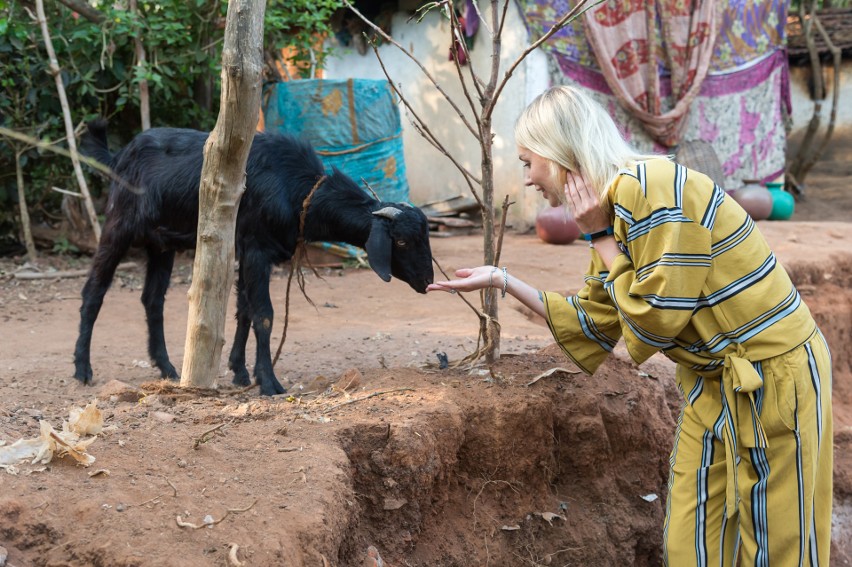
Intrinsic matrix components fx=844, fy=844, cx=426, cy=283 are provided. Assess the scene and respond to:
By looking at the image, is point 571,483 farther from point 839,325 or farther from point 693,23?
point 693,23

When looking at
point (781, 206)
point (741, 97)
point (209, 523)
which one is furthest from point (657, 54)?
point (209, 523)

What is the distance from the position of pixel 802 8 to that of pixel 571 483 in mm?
12767

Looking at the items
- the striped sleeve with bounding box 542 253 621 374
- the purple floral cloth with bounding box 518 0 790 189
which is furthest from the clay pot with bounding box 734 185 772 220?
the striped sleeve with bounding box 542 253 621 374

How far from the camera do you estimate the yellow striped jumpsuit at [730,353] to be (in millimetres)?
2248

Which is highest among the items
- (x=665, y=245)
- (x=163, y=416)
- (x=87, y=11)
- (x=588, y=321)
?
(x=87, y=11)

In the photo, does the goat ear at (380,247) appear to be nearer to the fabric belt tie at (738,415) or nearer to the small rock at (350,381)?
the small rock at (350,381)

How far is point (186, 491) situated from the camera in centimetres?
229

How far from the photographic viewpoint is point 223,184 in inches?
125

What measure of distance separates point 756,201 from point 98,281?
30.3 ft

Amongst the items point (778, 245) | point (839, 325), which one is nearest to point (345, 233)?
point (839, 325)

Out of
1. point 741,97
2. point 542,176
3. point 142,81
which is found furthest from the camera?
point 741,97

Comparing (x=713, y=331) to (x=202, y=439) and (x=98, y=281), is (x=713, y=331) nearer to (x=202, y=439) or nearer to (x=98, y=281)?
(x=202, y=439)

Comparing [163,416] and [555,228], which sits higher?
[163,416]

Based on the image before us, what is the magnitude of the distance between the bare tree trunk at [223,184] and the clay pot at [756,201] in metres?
9.59
